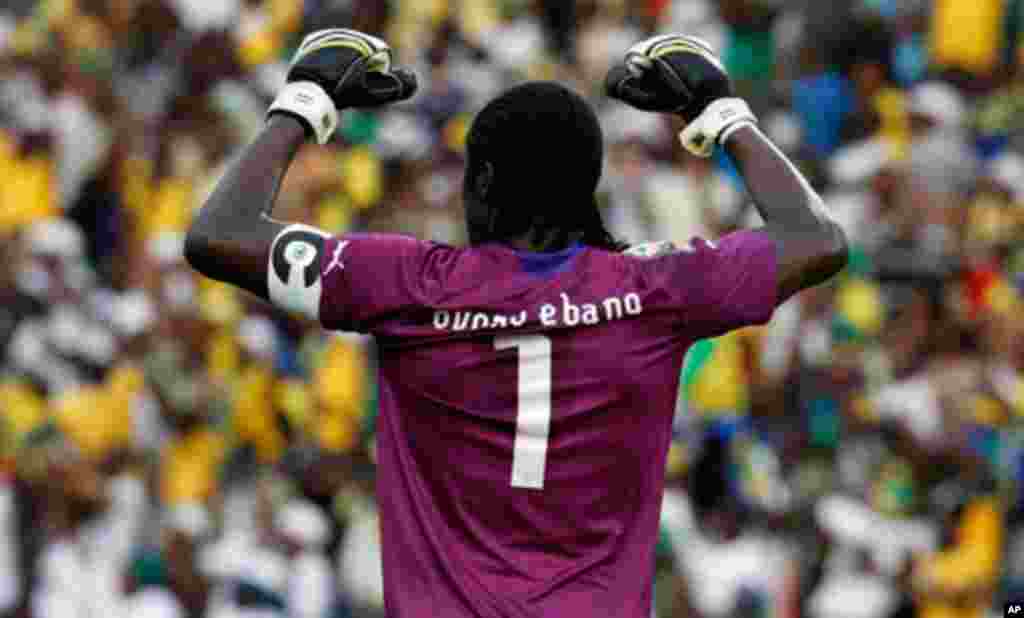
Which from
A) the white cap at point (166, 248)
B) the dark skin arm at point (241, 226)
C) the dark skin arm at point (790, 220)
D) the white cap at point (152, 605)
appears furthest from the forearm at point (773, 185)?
the white cap at point (166, 248)

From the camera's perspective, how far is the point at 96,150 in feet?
46.6

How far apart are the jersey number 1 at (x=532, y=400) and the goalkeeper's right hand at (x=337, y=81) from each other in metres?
0.57

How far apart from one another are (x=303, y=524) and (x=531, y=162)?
6399mm

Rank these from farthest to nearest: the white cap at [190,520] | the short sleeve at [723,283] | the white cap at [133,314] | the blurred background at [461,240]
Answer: the white cap at [133,314], the white cap at [190,520], the blurred background at [461,240], the short sleeve at [723,283]

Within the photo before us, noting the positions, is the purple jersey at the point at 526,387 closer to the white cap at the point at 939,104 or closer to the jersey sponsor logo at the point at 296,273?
the jersey sponsor logo at the point at 296,273

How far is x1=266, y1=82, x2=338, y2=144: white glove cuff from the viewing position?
476 centimetres

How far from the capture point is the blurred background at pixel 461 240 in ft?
32.5

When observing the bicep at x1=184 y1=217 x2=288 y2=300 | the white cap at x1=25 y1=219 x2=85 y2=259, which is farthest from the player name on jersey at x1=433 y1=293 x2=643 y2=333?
the white cap at x1=25 y1=219 x2=85 y2=259

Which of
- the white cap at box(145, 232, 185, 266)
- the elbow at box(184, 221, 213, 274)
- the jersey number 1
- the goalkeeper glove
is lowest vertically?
the jersey number 1

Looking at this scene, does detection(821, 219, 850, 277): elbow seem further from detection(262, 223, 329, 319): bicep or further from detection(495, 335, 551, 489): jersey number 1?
detection(262, 223, 329, 319): bicep

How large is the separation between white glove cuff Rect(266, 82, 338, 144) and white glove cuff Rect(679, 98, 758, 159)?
686 mm

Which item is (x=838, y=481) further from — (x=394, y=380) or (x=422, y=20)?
(x=394, y=380)

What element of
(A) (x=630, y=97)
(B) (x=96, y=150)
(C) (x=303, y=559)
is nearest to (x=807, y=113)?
(C) (x=303, y=559)

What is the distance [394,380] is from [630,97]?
2.30ft
